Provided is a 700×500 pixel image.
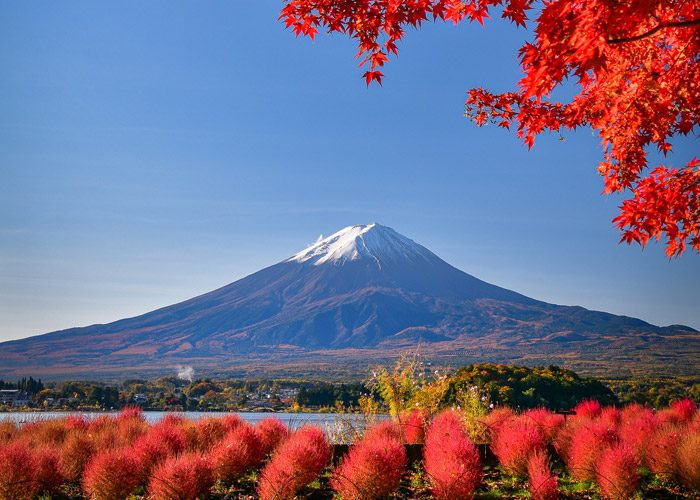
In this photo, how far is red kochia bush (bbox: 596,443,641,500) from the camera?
7.69 meters

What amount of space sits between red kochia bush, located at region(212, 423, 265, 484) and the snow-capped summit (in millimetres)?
160909

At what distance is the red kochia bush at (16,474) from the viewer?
23.7ft

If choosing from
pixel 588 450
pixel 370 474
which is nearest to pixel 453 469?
pixel 370 474

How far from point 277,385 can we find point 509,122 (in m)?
59.6

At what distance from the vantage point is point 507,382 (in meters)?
28.7

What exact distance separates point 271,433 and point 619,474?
549 cm

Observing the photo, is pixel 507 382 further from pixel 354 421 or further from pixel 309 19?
pixel 309 19

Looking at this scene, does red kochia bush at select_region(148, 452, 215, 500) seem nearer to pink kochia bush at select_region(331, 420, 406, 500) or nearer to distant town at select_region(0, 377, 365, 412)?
pink kochia bush at select_region(331, 420, 406, 500)

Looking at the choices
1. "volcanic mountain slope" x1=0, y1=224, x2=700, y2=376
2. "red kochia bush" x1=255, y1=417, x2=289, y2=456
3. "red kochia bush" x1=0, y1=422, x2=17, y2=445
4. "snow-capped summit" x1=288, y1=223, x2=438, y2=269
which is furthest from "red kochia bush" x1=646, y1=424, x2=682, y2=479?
"snow-capped summit" x1=288, y1=223, x2=438, y2=269

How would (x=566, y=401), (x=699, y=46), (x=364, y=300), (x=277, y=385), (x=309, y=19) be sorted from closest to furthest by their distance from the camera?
(x=699, y=46)
(x=309, y=19)
(x=566, y=401)
(x=277, y=385)
(x=364, y=300)

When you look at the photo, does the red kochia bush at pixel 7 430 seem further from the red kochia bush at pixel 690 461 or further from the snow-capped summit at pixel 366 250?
the snow-capped summit at pixel 366 250

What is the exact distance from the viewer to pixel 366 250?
183 metres

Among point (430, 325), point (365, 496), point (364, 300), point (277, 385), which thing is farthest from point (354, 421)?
point (364, 300)

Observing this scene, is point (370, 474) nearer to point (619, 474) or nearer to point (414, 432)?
point (619, 474)
